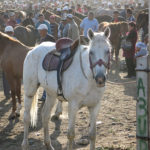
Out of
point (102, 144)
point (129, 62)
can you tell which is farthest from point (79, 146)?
point (129, 62)

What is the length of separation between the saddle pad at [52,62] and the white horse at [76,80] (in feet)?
0.23

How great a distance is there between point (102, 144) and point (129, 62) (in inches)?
261

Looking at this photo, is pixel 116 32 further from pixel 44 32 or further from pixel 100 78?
pixel 100 78

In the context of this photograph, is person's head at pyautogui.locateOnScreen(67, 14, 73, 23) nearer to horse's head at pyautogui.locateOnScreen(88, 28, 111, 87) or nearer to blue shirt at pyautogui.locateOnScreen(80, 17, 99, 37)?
blue shirt at pyautogui.locateOnScreen(80, 17, 99, 37)

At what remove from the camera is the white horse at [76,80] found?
4511 millimetres

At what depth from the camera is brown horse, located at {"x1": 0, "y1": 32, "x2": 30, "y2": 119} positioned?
25.7 feet

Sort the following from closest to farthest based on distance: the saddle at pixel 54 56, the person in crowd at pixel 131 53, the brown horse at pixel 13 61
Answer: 1. the saddle at pixel 54 56
2. the brown horse at pixel 13 61
3. the person in crowd at pixel 131 53

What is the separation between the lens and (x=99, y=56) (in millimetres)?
4457

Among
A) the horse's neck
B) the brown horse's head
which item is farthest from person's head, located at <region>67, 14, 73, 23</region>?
the horse's neck

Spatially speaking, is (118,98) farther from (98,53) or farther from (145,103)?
(145,103)

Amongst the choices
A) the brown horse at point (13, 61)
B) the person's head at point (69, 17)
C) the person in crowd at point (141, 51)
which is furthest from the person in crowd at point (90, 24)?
the brown horse at point (13, 61)

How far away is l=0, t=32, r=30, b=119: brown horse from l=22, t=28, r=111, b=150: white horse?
1491 mm

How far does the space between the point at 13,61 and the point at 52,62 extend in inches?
92.5

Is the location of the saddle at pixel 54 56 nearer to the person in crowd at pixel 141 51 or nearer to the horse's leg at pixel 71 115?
the horse's leg at pixel 71 115
